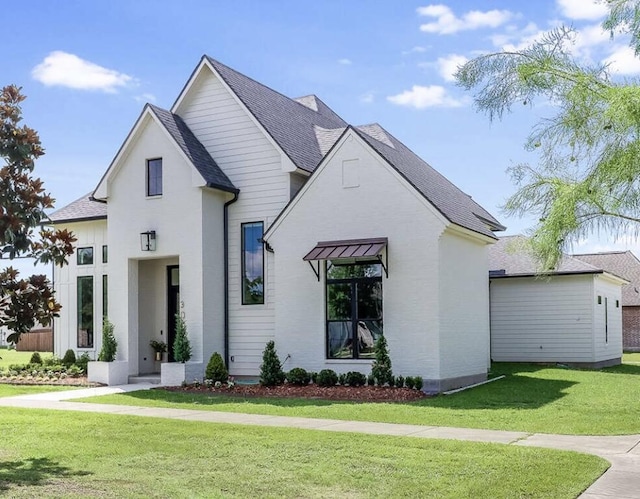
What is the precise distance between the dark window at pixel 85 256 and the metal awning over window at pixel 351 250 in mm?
8699

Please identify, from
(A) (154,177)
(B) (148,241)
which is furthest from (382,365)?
(A) (154,177)

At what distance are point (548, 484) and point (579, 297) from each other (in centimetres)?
1861

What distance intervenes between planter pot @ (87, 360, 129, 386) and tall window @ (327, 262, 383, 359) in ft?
19.5

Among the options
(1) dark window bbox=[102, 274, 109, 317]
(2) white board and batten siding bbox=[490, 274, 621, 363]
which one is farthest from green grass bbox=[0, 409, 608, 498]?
A: (2) white board and batten siding bbox=[490, 274, 621, 363]

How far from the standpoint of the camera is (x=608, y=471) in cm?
838

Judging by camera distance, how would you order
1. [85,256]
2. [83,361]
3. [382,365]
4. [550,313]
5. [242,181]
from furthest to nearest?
[550,313]
[85,256]
[83,361]
[242,181]
[382,365]

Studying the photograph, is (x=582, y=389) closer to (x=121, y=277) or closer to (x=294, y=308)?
(x=294, y=308)

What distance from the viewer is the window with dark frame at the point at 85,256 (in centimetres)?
2333

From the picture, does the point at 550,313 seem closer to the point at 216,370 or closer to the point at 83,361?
the point at 216,370

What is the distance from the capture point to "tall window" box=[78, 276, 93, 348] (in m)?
23.0

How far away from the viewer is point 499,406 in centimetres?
1423

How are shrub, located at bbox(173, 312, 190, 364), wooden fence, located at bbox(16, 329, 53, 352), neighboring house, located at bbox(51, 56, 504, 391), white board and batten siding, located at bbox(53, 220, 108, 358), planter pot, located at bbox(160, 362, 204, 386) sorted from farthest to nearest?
wooden fence, located at bbox(16, 329, 53, 352) → white board and batten siding, located at bbox(53, 220, 108, 358) → shrub, located at bbox(173, 312, 190, 364) → planter pot, located at bbox(160, 362, 204, 386) → neighboring house, located at bbox(51, 56, 504, 391)

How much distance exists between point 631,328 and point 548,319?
61.4 ft

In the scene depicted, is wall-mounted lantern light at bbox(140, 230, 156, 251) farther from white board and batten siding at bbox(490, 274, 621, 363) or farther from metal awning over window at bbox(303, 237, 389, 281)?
white board and batten siding at bbox(490, 274, 621, 363)
